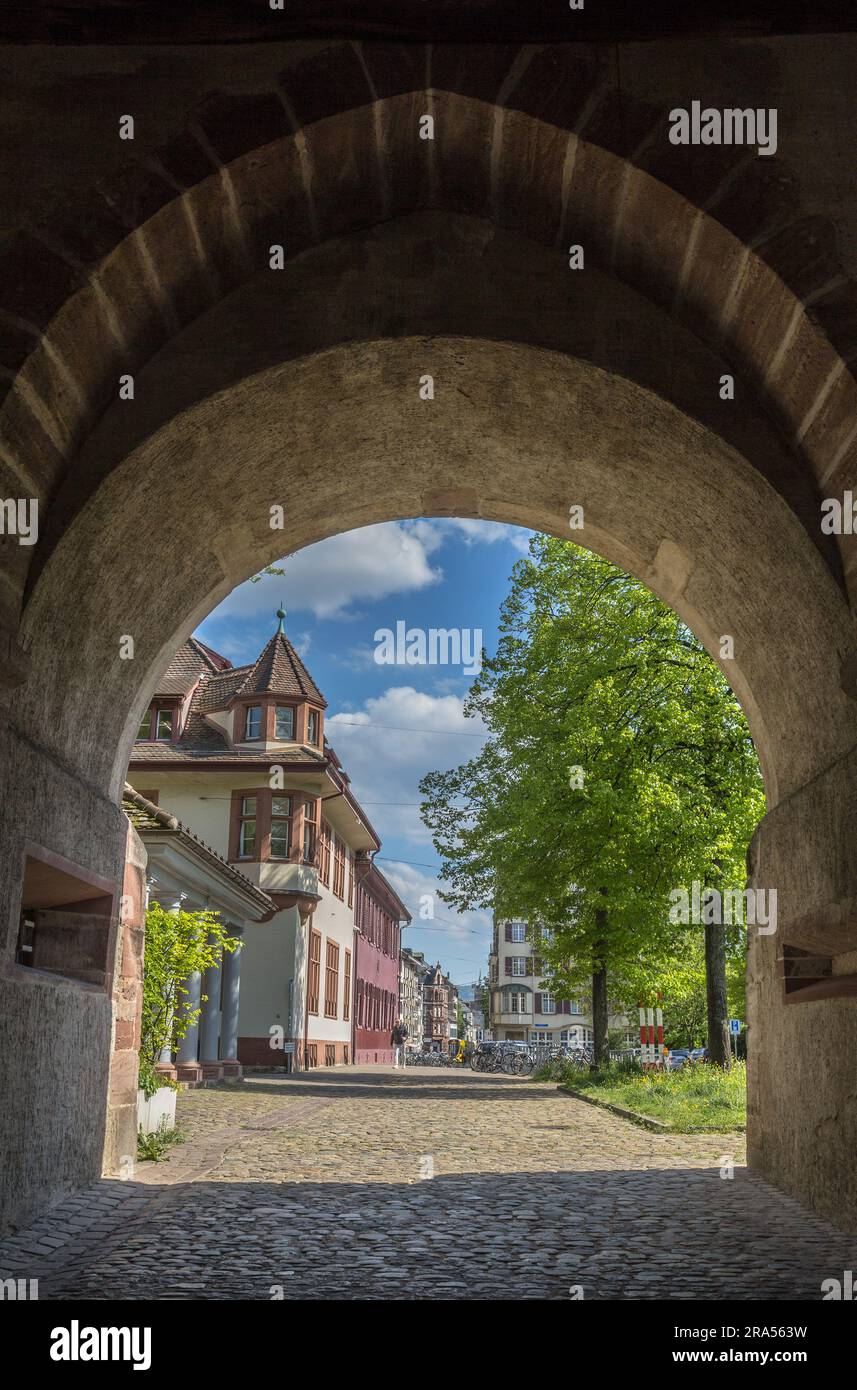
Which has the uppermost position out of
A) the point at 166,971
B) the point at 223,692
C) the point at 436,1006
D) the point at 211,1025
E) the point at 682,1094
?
the point at 223,692

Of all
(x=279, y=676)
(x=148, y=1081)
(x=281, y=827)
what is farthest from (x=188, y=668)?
(x=148, y=1081)

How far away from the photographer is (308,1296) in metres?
4.85

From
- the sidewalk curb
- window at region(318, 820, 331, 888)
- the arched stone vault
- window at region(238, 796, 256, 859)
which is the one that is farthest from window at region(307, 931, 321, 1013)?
the arched stone vault

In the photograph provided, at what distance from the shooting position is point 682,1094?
52.6 ft

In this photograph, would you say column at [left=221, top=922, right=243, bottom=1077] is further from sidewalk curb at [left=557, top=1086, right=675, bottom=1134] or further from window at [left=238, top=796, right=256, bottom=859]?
sidewalk curb at [left=557, top=1086, right=675, bottom=1134]

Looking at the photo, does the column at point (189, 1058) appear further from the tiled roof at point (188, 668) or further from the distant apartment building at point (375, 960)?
the distant apartment building at point (375, 960)

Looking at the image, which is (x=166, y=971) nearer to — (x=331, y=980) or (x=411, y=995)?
(x=331, y=980)

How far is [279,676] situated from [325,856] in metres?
5.24

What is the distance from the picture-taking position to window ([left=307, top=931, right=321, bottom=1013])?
31672 mm

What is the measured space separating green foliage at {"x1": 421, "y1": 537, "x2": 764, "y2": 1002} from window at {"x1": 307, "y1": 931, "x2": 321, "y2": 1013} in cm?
970

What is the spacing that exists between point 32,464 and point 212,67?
202cm

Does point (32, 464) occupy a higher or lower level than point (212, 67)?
lower

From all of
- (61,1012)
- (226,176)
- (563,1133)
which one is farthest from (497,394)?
(563,1133)
